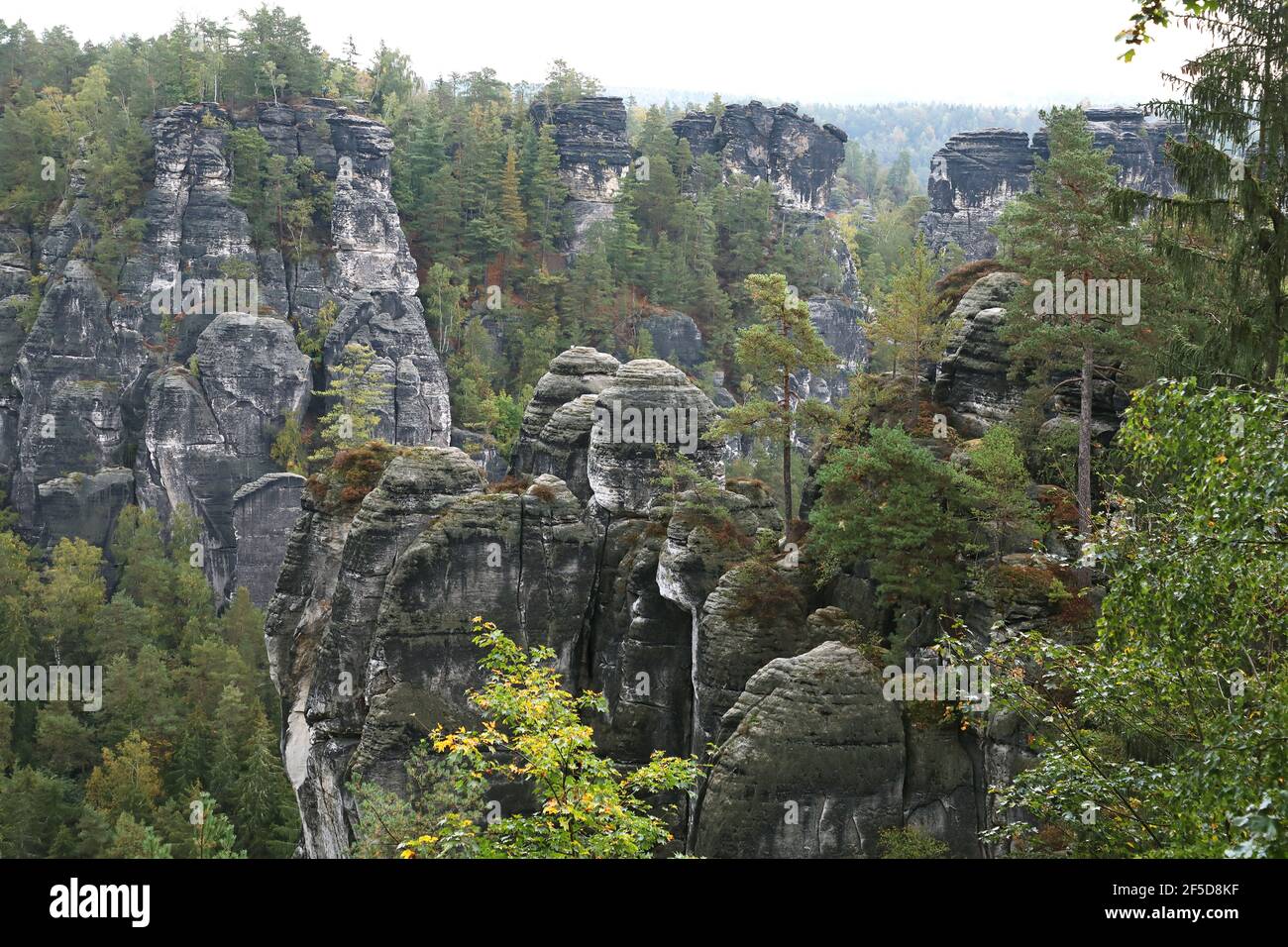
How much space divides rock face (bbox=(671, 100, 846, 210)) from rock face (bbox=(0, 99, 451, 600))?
96.1 ft

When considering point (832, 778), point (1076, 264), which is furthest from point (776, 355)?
point (832, 778)

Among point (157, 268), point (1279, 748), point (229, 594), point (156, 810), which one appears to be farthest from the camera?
point (157, 268)

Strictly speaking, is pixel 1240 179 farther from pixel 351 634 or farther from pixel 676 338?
pixel 676 338

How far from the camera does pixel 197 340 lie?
63.1 meters

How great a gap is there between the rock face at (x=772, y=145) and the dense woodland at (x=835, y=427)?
454 cm

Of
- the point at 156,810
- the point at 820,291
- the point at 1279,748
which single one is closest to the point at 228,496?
the point at 156,810

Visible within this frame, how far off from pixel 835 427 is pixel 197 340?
162ft

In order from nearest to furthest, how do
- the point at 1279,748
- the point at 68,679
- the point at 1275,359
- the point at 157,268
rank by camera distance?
the point at 1279,748 → the point at 1275,359 → the point at 68,679 → the point at 157,268

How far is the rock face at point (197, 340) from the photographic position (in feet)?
198

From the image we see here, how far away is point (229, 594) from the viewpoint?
57.7 metres

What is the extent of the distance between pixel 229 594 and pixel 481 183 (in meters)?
33.7

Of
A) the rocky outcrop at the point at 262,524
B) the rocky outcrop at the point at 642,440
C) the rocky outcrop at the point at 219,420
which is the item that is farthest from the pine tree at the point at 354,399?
the rocky outcrop at the point at 642,440
